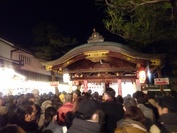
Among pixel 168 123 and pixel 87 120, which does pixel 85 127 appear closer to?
pixel 87 120

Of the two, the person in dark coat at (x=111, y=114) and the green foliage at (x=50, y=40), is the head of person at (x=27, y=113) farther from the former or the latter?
the green foliage at (x=50, y=40)

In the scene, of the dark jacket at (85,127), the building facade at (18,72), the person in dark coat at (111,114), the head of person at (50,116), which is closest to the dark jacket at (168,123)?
the person in dark coat at (111,114)

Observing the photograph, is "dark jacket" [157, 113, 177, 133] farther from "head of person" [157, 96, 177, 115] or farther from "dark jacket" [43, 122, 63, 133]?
"dark jacket" [43, 122, 63, 133]

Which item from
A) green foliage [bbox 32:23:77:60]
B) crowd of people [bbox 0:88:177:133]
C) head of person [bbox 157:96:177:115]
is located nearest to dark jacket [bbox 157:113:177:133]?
crowd of people [bbox 0:88:177:133]

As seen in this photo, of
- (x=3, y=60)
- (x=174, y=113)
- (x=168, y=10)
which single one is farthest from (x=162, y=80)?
(x=3, y=60)

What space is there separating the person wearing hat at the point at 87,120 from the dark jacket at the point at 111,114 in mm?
1230

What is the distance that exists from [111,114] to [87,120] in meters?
1.68

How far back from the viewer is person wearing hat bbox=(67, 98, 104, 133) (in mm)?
2639

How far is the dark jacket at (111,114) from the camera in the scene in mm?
4289

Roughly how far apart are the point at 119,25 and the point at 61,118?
13.4ft

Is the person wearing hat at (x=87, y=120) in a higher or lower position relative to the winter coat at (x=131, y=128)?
higher

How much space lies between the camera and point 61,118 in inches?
177

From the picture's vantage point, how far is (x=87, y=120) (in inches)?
110

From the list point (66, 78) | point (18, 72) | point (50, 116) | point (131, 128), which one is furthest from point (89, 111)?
point (18, 72)
